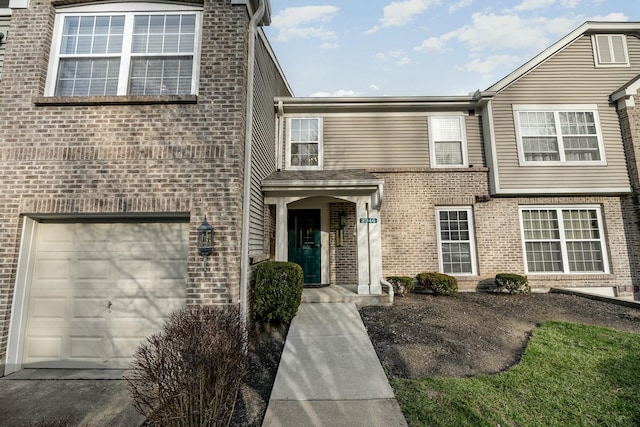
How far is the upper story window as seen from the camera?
880 centimetres

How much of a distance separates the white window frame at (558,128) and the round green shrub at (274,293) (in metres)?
7.89

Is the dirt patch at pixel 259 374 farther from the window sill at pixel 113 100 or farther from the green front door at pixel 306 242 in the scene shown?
the window sill at pixel 113 100

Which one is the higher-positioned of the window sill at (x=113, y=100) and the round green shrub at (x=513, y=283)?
the window sill at (x=113, y=100)

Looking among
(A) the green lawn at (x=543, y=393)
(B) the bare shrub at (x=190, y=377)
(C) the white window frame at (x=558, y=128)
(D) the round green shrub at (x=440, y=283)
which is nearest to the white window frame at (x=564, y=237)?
(C) the white window frame at (x=558, y=128)

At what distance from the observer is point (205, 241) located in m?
4.23

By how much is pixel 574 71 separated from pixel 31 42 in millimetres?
13581

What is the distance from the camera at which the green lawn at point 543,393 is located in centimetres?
285

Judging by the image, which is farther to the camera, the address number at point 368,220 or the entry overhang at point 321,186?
the address number at point 368,220

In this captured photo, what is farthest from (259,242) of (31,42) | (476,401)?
(31,42)

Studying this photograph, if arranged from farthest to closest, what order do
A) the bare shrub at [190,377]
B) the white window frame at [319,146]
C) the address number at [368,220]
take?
the white window frame at [319,146] → the address number at [368,220] → the bare shrub at [190,377]

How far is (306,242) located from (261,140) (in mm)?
3601

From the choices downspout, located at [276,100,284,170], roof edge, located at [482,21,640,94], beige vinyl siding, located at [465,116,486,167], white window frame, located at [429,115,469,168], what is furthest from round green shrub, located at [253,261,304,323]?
roof edge, located at [482,21,640,94]

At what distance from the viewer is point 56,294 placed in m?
4.46

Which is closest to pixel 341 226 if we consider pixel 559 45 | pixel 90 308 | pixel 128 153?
pixel 128 153
